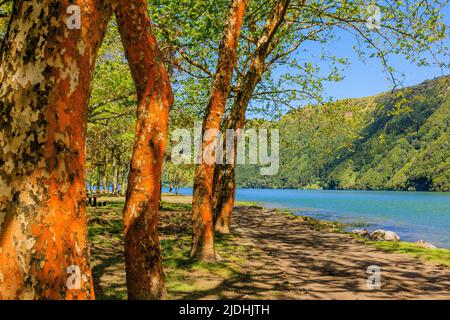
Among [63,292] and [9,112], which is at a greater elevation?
[9,112]

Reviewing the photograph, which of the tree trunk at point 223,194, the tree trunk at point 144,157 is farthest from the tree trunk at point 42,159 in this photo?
the tree trunk at point 223,194

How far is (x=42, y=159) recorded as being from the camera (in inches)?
112

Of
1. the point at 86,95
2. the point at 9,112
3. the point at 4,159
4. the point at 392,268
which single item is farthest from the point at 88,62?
the point at 392,268

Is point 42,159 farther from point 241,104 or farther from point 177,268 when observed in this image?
point 241,104

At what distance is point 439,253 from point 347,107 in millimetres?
12056

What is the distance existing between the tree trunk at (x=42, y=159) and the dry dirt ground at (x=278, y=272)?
14.9ft

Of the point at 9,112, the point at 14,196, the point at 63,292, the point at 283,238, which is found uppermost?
the point at 9,112

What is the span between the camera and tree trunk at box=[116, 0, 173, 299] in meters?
5.65

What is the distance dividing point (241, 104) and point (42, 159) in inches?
449

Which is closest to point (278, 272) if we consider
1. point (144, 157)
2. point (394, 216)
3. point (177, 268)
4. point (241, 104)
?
point (177, 268)

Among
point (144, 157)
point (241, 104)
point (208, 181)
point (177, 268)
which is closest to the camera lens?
point (144, 157)

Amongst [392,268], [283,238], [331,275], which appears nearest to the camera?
[331,275]
